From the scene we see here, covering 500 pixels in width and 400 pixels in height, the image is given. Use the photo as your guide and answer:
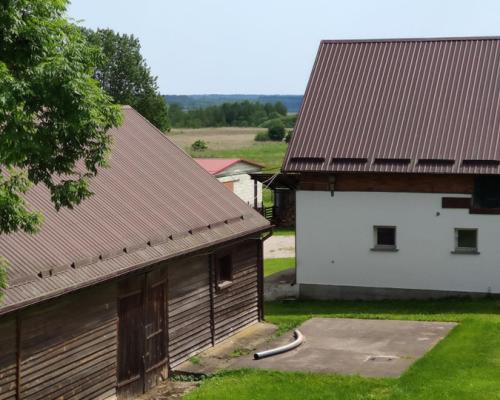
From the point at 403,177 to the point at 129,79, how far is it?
174 feet

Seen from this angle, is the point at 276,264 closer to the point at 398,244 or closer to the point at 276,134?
the point at 398,244

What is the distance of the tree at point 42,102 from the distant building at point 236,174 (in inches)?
1567

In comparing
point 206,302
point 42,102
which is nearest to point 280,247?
point 206,302

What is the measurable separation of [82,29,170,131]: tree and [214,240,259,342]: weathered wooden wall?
54.2m

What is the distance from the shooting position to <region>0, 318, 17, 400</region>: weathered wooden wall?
14148mm

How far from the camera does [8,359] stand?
1427cm

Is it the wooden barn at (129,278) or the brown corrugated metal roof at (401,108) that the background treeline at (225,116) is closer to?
the brown corrugated metal roof at (401,108)

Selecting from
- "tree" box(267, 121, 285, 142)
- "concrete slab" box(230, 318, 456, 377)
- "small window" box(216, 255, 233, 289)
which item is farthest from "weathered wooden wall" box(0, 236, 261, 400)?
"tree" box(267, 121, 285, 142)

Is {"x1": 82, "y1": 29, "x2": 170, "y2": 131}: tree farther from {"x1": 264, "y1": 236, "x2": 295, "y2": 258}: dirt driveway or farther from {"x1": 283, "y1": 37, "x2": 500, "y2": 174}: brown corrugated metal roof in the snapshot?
{"x1": 283, "y1": 37, "x2": 500, "y2": 174}: brown corrugated metal roof

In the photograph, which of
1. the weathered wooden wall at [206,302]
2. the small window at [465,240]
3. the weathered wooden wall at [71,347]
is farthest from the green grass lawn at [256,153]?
the weathered wooden wall at [71,347]

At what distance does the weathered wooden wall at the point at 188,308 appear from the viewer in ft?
64.9

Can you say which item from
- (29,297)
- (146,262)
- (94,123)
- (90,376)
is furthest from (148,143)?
(94,123)

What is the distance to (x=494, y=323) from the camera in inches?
915

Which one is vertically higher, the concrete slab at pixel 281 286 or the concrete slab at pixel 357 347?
the concrete slab at pixel 357 347
